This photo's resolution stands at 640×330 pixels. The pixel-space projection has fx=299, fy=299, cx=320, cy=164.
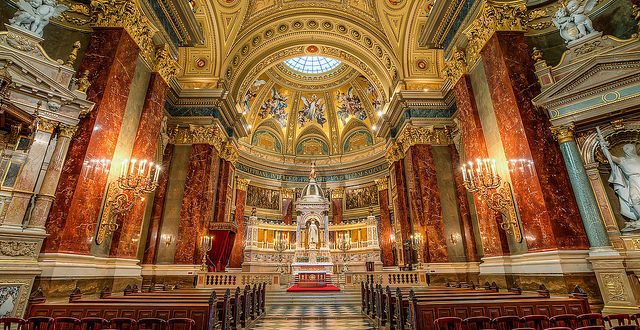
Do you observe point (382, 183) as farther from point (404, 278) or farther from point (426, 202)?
point (404, 278)

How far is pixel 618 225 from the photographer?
18.6ft

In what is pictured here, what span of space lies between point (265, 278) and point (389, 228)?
356 inches

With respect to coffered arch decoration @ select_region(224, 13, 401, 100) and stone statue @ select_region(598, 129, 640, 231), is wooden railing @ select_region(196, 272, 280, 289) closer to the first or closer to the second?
coffered arch decoration @ select_region(224, 13, 401, 100)

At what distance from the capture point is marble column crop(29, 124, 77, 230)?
18.1 feet

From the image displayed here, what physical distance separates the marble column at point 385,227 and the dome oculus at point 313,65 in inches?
389

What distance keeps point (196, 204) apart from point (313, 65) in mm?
15905

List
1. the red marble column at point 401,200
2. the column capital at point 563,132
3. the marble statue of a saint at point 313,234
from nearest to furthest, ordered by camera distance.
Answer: the column capital at point 563,132 < the red marble column at point 401,200 < the marble statue of a saint at point 313,234

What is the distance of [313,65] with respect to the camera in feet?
77.4

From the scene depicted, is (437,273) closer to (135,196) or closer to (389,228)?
(389,228)

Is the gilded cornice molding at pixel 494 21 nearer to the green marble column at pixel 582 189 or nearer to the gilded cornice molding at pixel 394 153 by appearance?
the green marble column at pixel 582 189

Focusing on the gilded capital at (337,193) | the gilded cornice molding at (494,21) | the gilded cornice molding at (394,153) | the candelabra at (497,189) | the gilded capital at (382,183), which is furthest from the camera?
the gilded capital at (337,193)

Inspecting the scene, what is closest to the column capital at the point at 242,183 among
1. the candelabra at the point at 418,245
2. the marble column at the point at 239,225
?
the marble column at the point at 239,225

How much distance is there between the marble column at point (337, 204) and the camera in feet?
72.1

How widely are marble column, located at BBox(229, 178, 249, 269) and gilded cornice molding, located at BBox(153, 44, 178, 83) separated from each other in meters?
10.4
